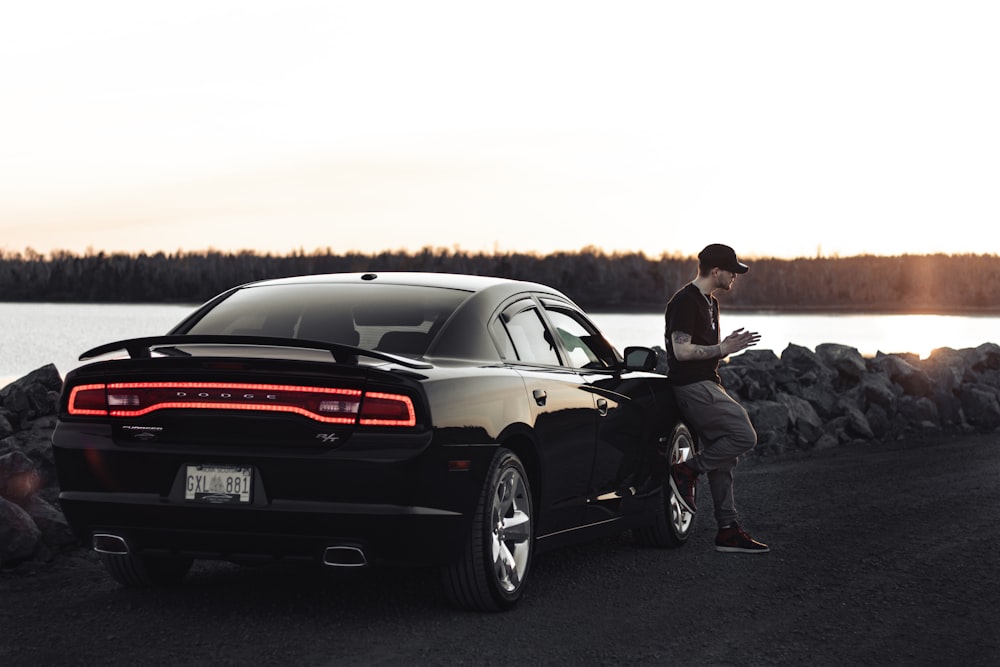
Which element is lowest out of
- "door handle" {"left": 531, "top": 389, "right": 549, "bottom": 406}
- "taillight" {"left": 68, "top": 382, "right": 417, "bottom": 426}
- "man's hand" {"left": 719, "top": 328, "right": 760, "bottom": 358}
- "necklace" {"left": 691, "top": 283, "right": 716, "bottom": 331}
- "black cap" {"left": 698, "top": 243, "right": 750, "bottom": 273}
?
"door handle" {"left": 531, "top": 389, "right": 549, "bottom": 406}

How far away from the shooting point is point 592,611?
7.37 metres

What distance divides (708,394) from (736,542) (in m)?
1.06

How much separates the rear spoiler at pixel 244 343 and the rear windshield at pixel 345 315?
45 centimetres

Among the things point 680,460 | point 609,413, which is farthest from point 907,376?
point 609,413

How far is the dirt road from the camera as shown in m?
6.39

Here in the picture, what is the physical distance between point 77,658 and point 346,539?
1343mm

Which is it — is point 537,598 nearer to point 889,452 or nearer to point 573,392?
point 573,392

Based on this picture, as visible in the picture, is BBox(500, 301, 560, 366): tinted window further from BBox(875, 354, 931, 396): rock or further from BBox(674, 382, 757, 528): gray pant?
BBox(875, 354, 931, 396): rock

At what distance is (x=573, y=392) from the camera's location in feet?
26.5

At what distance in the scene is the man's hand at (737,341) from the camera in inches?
357

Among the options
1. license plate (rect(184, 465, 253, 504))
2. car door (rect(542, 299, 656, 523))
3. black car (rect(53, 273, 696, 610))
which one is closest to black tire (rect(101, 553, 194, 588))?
black car (rect(53, 273, 696, 610))

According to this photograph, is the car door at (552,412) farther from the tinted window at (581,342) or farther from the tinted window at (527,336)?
the tinted window at (581,342)

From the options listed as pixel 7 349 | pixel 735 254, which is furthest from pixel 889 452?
pixel 7 349

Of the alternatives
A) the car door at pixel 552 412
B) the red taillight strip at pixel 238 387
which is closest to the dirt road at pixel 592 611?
the car door at pixel 552 412
